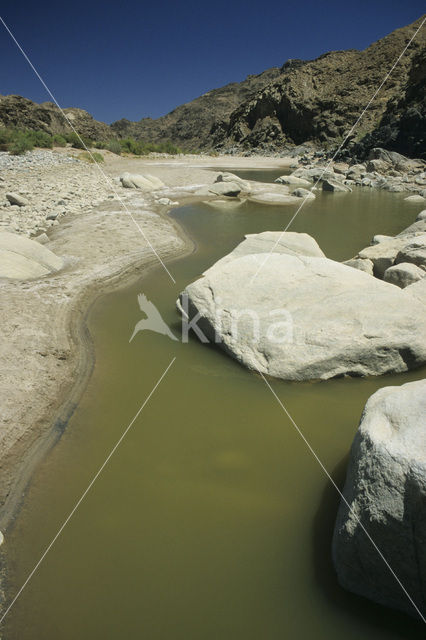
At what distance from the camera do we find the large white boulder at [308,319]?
3.63 meters

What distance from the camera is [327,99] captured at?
43.8 m

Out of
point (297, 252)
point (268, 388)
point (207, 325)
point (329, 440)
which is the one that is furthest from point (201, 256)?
point (329, 440)

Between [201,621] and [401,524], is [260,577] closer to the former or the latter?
[201,621]

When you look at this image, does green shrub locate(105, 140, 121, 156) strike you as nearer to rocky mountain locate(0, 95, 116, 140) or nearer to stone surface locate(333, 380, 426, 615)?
rocky mountain locate(0, 95, 116, 140)

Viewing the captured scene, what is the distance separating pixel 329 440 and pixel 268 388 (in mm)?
778

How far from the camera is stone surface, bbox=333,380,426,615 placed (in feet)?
5.76

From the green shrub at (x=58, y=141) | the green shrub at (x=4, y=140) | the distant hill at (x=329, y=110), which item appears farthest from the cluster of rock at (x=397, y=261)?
the green shrub at (x=58, y=141)

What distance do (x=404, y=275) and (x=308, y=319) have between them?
2284 mm

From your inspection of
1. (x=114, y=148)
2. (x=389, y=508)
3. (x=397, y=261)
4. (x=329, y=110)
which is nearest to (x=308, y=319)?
(x=389, y=508)

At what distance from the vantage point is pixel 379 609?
6.31ft

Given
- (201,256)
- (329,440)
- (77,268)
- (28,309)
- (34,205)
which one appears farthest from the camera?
(34,205)

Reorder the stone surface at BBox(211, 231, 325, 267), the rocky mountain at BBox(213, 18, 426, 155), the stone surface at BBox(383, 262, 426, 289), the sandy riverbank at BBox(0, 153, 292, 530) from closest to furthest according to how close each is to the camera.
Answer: the sandy riverbank at BBox(0, 153, 292, 530)
the stone surface at BBox(383, 262, 426, 289)
the stone surface at BBox(211, 231, 325, 267)
the rocky mountain at BBox(213, 18, 426, 155)

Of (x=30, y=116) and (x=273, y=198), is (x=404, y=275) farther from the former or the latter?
(x=30, y=116)

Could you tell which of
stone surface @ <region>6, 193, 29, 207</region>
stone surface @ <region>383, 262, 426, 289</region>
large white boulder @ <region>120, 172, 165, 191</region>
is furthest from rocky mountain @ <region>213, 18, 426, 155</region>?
stone surface @ <region>383, 262, 426, 289</region>
